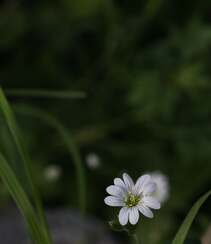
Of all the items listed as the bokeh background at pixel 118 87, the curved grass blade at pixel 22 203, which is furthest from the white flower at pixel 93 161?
the curved grass blade at pixel 22 203

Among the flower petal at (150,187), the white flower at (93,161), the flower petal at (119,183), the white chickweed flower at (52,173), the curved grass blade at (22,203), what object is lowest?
the flower petal at (150,187)

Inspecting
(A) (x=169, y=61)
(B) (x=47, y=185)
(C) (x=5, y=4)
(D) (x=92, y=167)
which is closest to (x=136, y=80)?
(A) (x=169, y=61)

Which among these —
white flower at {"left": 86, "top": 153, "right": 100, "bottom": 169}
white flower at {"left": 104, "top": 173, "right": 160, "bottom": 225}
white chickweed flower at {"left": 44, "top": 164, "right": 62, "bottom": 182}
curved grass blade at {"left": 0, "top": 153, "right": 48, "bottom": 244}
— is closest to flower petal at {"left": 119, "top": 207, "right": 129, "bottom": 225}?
white flower at {"left": 104, "top": 173, "right": 160, "bottom": 225}

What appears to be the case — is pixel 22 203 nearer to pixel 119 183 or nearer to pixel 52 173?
pixel 119 183

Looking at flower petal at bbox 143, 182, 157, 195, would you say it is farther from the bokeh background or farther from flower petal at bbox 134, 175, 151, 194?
the bokeh background

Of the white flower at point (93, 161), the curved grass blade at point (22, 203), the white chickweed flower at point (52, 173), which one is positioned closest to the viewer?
the curved grass blade at point (22, 203)

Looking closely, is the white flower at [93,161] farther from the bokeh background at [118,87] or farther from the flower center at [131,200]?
the flower center at [131,200]
